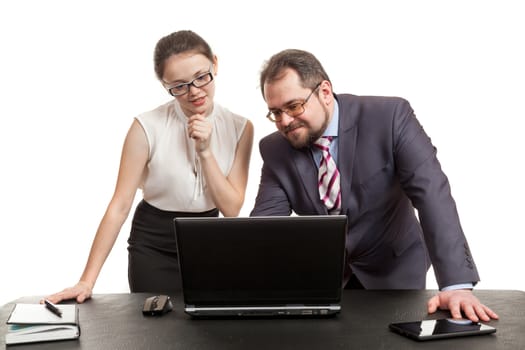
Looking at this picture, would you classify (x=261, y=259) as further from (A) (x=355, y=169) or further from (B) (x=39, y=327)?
(A) (x=355, y=169)

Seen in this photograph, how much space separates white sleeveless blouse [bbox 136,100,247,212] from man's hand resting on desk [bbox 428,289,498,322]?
3.97 feet

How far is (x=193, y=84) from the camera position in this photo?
2.81 m

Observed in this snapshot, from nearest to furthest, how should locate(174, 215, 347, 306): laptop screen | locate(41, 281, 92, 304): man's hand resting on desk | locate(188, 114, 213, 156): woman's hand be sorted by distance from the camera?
locate(174, 215, 347, 306): laptop screen
locate(41, 281, 92, 304): man's hand resting on desk
locate(188, 114, 213, 156): woman's hand

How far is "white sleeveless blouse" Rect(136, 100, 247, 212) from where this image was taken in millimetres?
3074

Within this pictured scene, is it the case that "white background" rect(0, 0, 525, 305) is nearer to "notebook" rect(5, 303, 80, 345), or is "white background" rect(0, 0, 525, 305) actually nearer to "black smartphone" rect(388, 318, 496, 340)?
"notebook" rect(5, 303, 80, 345)

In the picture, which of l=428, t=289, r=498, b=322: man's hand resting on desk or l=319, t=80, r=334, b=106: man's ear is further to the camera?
l=319, t=80, r=334, b=106: man's ear

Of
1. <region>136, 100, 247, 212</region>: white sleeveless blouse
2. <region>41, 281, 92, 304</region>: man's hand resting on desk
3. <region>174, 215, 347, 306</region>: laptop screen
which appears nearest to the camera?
<region>174, 215, 347, 306</region>: laptop screen

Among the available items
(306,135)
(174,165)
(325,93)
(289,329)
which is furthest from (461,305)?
(174,165)

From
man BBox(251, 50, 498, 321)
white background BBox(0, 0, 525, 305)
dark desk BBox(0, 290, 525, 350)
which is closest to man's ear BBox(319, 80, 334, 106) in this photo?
man BBox(251, 50, 498, 321)

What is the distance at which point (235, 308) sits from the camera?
215cm

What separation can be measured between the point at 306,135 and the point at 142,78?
2243mm

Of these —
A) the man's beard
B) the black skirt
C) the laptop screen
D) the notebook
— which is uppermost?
the man's beard

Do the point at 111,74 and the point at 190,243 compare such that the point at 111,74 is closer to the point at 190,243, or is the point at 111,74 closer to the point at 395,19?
the point at 395,19

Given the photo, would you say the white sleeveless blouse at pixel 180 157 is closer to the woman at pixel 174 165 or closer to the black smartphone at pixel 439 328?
the woman at pixel 174 165
